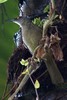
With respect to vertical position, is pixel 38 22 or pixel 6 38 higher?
pixel 6 38

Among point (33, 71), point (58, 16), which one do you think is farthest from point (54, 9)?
point (33, 71)

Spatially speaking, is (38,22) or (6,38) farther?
(6,38)

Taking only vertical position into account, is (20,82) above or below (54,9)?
below

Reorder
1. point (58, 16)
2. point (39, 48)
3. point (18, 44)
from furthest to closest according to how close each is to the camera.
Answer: point (18, 44) → point (58, 16) → point (39, 48)

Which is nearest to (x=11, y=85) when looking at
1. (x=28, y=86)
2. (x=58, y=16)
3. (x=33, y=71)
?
(x=28, y=86)

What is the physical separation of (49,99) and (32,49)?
21 cm

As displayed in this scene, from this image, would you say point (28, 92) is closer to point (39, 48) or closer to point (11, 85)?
point (11, 85)

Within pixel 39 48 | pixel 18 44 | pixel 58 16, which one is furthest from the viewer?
pixel 18 44

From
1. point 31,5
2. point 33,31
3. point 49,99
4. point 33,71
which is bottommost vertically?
→ point 49,99

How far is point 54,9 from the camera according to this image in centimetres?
132

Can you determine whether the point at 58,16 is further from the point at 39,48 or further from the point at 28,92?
the point at 28,92

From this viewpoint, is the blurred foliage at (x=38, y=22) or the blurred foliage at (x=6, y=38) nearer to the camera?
the blurred foliage at (x=38, y=22)

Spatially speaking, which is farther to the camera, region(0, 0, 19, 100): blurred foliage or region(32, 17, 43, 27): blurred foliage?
region(0, 0, 19, 100): blurred foliage

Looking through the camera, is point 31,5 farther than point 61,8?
Yes
